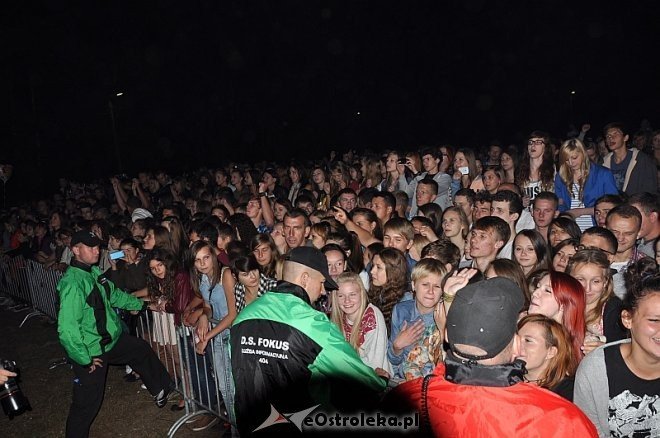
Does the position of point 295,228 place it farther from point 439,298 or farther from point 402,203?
point 439,298

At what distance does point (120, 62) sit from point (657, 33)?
21419 mm

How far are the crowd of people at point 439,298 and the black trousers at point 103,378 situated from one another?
0.34ft

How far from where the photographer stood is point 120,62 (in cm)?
2136

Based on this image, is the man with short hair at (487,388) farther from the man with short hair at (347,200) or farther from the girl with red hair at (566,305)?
the man with short hair at (347,200)

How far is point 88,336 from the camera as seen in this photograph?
4918mm

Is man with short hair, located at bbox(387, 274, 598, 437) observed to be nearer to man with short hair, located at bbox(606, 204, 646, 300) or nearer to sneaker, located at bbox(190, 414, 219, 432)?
man with short hair, located at bbox(606, 204, 646, 300)

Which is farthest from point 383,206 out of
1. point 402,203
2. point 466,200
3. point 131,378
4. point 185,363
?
point 131,378

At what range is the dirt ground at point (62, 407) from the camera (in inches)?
210

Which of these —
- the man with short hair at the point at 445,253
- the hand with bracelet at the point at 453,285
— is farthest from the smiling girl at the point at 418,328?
the hand with bracelet at the point at 453,285

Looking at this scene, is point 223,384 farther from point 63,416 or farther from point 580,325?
point 580,325

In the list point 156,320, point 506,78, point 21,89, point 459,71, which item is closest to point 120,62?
point 21,89

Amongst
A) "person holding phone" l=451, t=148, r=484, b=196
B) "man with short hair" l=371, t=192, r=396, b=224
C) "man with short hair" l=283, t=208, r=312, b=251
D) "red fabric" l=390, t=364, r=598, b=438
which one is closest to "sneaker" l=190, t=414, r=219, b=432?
"man with short hair" l=283, t=208, r=312, b=251

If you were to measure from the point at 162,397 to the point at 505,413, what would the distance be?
462cm

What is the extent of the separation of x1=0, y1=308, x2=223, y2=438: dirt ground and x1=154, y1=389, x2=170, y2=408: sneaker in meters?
0.11
